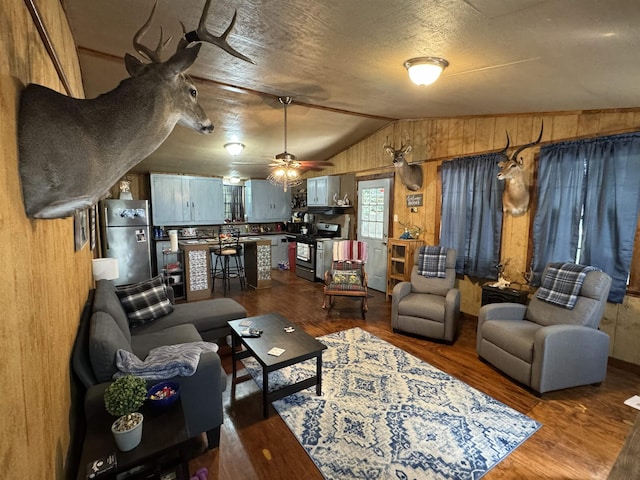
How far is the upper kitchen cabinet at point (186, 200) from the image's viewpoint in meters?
6.22

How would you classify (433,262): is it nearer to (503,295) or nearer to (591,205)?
(503,295)

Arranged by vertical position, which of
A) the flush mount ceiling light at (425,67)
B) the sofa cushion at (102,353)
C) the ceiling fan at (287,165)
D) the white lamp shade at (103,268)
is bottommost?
the sofa cushion at (102,353)

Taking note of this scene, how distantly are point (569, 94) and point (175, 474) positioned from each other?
3.99m

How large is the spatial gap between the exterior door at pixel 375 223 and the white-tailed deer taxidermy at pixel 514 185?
198 cm

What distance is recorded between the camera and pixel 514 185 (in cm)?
364

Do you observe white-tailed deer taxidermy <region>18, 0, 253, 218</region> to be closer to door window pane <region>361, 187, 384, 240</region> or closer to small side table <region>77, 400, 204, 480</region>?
small side table <region>77, 400, 204, 480</region>

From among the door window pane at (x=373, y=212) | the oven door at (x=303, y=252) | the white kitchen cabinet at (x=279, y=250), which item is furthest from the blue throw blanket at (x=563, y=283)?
the white kitchen cabinet at (x=279, y=250)

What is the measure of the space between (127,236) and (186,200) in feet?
5.75

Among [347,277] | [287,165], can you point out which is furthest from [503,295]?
[287,165]

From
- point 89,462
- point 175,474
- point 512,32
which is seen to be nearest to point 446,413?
point 175,474

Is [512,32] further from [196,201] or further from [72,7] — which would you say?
[196,201]

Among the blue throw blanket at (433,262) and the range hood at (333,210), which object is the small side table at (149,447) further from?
the range hood at (333,210)

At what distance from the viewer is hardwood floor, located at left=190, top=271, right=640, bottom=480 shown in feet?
6.23

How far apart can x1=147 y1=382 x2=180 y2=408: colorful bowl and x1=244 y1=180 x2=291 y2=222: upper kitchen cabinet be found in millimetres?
6120
